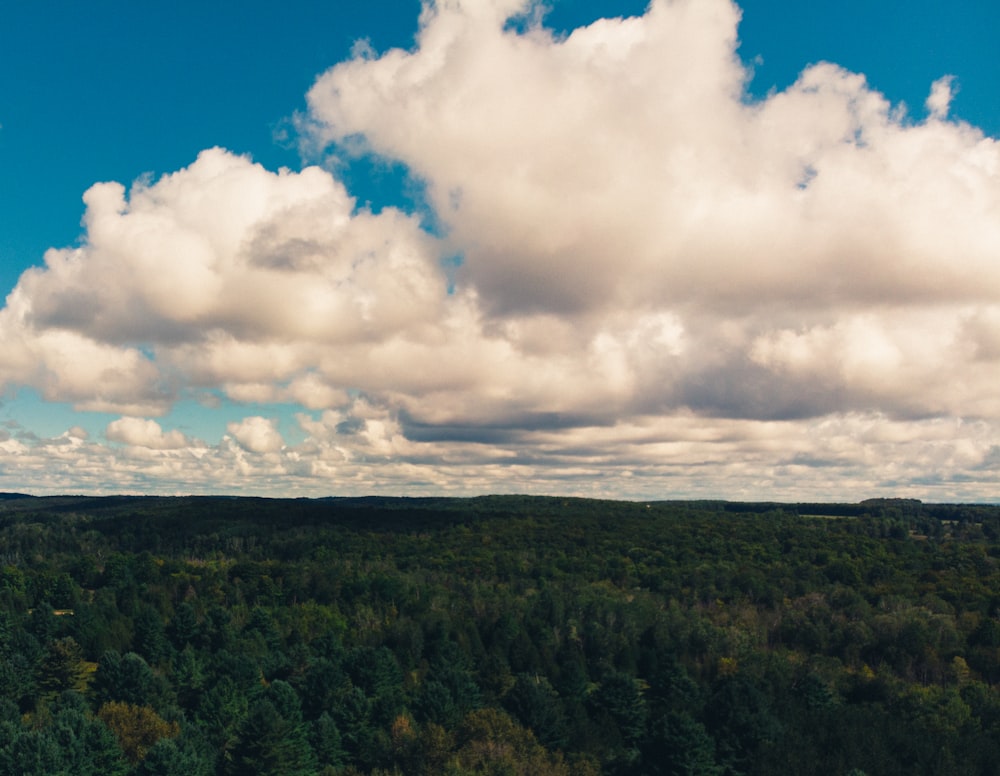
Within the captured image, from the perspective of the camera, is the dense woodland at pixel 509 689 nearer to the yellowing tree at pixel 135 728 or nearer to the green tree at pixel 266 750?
the green tree at pixel 266 750

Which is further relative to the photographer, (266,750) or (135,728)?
(135,728)

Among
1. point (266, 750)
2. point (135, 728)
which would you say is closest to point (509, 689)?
point (266, 750)

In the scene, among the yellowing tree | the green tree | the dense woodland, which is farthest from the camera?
the dense woodland

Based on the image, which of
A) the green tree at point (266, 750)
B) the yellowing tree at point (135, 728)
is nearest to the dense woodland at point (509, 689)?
the green tree at point (266, 750)

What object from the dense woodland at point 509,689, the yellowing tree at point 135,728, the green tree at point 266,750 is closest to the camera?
the green tree at point 266,750

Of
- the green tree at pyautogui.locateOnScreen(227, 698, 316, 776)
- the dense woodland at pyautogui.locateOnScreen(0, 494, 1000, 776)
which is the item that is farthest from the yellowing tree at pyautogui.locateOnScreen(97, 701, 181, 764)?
the green tree at pyautogui.locateOnScreen(227, 698, 316, 776)

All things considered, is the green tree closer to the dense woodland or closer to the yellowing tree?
the dense woodland

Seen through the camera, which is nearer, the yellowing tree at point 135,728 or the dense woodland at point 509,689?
the yellowing tree at point 135,728

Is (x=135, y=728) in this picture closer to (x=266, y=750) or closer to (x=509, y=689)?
(x=266, y=750)

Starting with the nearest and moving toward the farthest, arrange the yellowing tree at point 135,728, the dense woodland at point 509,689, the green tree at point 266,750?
1. the green tree at point 266,750
2. the yellowing tree at point 135,728
3. the dense woodland at point 509,689

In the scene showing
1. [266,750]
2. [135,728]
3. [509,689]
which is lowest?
[509,689]

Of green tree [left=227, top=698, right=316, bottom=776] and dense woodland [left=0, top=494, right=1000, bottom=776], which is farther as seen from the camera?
dense woodland [left=0, top=494, right=1000, bottom=776]

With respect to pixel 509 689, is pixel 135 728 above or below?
above
